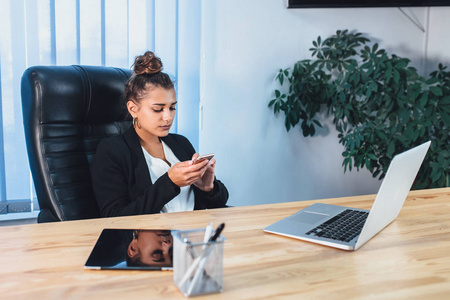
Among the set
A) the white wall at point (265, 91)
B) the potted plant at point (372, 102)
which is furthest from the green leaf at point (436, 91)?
the white wall at point (265, 91)

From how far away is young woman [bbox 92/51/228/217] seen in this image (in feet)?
4.88

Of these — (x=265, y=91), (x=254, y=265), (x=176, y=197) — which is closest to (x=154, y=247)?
(x=254, y=265)

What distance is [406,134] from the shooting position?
264 cm

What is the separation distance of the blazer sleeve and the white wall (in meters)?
1.14

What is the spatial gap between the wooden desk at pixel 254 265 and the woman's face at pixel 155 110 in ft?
1.84

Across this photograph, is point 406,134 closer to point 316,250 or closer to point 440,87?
point 440,87

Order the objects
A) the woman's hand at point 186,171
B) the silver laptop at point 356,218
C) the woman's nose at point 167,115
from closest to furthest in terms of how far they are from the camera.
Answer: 1. the silver laptop at point 356,218
2. the woman's hand at point 186,171
3. the woman's nose at point 167,115

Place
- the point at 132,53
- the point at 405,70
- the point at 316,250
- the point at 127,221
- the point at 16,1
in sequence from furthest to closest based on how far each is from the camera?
the point at 405,70 < the point at 132,53 < the point at 16,1 < the point at 127,221 < the point at 316,250

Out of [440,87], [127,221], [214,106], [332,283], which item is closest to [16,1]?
[214,106]

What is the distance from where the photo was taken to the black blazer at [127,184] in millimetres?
1479

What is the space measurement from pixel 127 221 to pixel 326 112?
220cm

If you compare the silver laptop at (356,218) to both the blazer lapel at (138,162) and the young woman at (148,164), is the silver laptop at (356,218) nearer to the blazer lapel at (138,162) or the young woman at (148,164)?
the young woman at (148,164)

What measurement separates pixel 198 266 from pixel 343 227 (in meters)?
0.50

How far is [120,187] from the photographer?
5.18 ft
